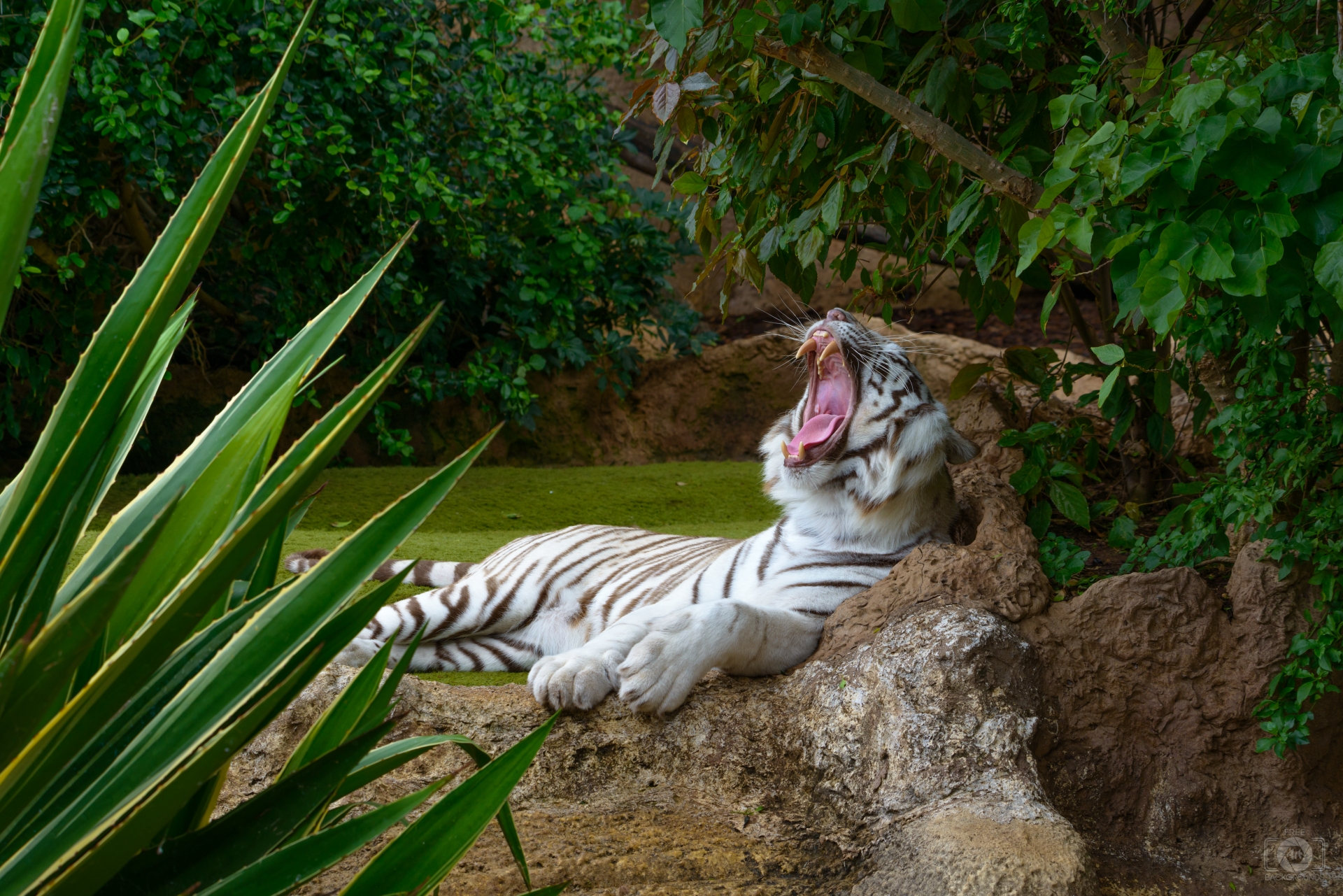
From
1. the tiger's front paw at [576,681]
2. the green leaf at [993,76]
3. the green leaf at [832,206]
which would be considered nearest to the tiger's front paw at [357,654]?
the tiger's front paw at [576,681]

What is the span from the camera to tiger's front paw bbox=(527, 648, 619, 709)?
2.13 meters

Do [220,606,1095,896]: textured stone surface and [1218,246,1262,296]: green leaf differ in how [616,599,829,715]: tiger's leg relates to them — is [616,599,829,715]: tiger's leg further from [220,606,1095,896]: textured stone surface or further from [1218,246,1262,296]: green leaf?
[1218,246,1262,296]: green leaf

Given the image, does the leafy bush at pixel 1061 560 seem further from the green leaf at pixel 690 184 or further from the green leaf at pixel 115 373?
the green leaf at pixel 115 373

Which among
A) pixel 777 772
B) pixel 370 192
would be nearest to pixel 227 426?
pixel 777 772

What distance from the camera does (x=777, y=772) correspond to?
2182 millimetres

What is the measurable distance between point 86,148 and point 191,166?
43cm

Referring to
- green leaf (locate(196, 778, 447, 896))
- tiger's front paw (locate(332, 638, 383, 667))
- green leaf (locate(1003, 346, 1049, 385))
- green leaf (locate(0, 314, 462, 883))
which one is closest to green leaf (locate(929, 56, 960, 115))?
green leaf (locate(1003, 346, 1049, 385))

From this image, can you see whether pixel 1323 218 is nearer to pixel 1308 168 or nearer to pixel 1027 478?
pixel 1308 168

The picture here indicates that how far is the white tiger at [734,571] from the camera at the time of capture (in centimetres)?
219

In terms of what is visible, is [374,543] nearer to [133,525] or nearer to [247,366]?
[133,525]

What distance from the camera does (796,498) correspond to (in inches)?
114

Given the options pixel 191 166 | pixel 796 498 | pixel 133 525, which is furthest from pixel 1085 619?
pixel 191 166
